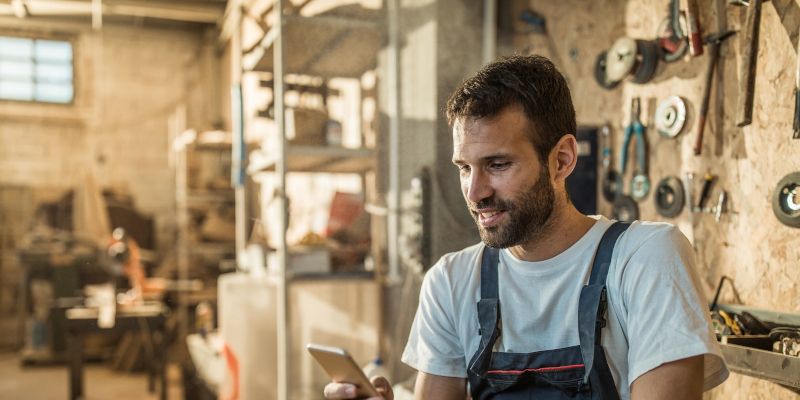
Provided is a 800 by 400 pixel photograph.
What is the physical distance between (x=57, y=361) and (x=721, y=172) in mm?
6296

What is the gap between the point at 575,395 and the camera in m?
1.23

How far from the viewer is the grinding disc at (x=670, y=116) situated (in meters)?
2.00

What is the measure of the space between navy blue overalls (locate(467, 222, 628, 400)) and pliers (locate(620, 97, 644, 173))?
38.1 inches

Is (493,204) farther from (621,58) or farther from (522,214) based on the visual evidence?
(621,58)

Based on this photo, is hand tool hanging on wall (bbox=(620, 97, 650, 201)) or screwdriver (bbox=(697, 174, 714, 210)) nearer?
screwdriver (bbox=(697, 174, 714, 210))

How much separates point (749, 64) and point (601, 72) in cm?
67

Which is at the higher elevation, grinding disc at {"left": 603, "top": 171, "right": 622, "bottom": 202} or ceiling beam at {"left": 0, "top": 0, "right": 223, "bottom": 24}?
ceiling beam at {"left": 0, "top": 0, "right": 223, "bottom": 24}

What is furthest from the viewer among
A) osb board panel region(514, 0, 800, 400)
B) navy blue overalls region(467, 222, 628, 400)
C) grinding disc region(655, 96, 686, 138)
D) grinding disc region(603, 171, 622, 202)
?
grinding disc region(603, 171, 622, 202)

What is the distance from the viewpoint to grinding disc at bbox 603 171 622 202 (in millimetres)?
2271

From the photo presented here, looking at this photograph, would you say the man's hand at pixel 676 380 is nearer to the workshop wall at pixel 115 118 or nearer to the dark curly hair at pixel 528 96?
the dark curly hair at pixel 528 96

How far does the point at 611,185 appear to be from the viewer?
2.30 metres

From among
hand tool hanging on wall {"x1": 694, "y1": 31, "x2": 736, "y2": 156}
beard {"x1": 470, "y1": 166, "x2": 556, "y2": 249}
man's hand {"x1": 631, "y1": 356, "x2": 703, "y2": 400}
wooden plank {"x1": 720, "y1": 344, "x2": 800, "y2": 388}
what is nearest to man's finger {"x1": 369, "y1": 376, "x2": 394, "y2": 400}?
beard {"x1": 470, "y1": 166, "x2": 556, "y2": 249}

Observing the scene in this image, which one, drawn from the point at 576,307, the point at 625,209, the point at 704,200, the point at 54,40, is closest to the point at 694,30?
the point at 704,200

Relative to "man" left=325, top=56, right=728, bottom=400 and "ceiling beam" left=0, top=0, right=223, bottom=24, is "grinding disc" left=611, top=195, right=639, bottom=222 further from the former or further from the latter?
"ceiling beam" left=0, top=0, right=223, bottom=24
